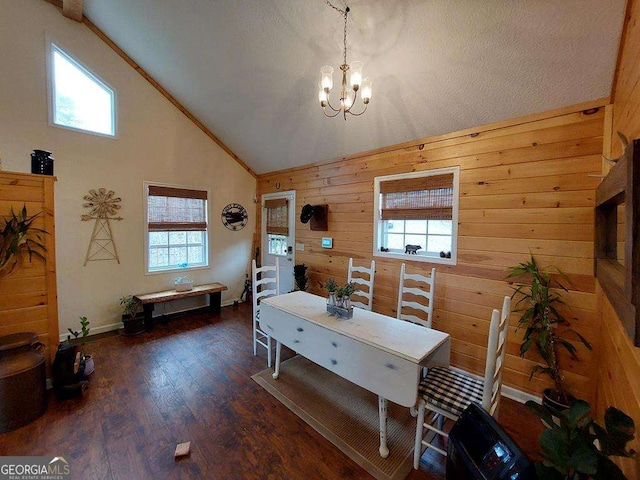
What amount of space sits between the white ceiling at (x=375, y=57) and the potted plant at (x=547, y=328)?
54.8 inches

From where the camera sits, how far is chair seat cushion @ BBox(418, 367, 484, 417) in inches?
62.0

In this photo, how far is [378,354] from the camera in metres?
1.76

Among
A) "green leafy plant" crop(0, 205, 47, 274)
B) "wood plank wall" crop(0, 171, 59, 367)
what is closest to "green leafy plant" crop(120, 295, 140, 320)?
"wood plank wall" crop(0, 171, 59, 367)

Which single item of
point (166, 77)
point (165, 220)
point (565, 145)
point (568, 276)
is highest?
point (166, 77)

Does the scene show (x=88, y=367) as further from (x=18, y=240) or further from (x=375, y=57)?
(x=375, y=57)

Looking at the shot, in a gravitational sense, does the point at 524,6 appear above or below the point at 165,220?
above

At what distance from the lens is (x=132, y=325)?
3.68 meters

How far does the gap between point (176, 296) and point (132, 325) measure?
2.10ft

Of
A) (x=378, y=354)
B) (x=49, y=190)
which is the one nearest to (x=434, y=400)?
(x=378, y=354)

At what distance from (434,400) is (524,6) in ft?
8.38

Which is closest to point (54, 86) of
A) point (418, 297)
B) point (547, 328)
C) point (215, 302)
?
point (215, 302)

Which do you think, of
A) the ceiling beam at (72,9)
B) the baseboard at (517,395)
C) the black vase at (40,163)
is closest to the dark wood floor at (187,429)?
the baseboard at (517,395)

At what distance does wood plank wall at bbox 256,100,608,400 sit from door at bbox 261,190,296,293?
1704mm

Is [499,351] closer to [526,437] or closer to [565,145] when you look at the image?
[526,437]
